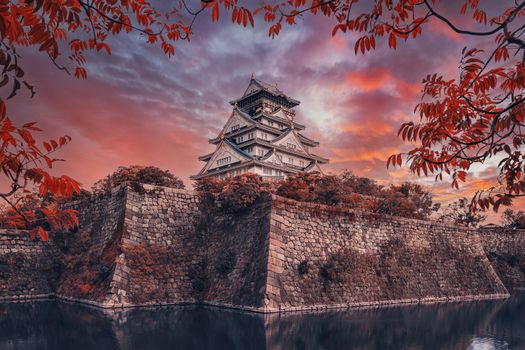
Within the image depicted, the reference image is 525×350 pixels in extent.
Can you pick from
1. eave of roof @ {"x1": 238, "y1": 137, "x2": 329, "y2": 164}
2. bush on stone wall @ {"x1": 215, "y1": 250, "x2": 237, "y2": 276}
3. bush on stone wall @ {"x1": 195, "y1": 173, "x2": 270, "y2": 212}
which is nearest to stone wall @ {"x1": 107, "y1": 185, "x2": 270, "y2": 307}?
bush on stone wall @ {"x1": 215, "y1": 250, "x2": 237, "y2": 276}

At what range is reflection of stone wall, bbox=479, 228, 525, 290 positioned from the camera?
36594mm

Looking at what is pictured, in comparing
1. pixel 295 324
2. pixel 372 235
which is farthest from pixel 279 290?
pixel 372 235

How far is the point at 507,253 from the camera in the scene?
38.2 meters

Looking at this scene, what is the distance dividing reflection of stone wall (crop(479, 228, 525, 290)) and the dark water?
66.9 feet

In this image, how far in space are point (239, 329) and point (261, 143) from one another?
3545 centimetres

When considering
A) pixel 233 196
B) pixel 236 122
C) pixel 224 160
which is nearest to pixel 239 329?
pixel 233 196

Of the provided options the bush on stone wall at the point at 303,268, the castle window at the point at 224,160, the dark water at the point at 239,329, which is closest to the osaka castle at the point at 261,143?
the castle window at the point at 224,160

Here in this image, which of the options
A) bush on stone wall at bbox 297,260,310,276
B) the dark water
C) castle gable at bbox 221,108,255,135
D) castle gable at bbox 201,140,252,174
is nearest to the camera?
the dark water

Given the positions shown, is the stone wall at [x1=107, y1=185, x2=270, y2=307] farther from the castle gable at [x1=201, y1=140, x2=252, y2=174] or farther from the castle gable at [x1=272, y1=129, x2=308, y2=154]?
the castle gable at [x1=272, y1=129, x2=308, y2=154]

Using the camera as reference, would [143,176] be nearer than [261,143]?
Yes

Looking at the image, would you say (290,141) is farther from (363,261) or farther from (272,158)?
(363,261)

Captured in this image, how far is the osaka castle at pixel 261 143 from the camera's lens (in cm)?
4681

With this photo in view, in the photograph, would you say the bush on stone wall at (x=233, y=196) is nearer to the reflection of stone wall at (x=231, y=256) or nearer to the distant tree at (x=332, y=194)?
the reflection of stone wall at (x=231, y=256)

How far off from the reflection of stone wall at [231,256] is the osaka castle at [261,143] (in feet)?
71.0
